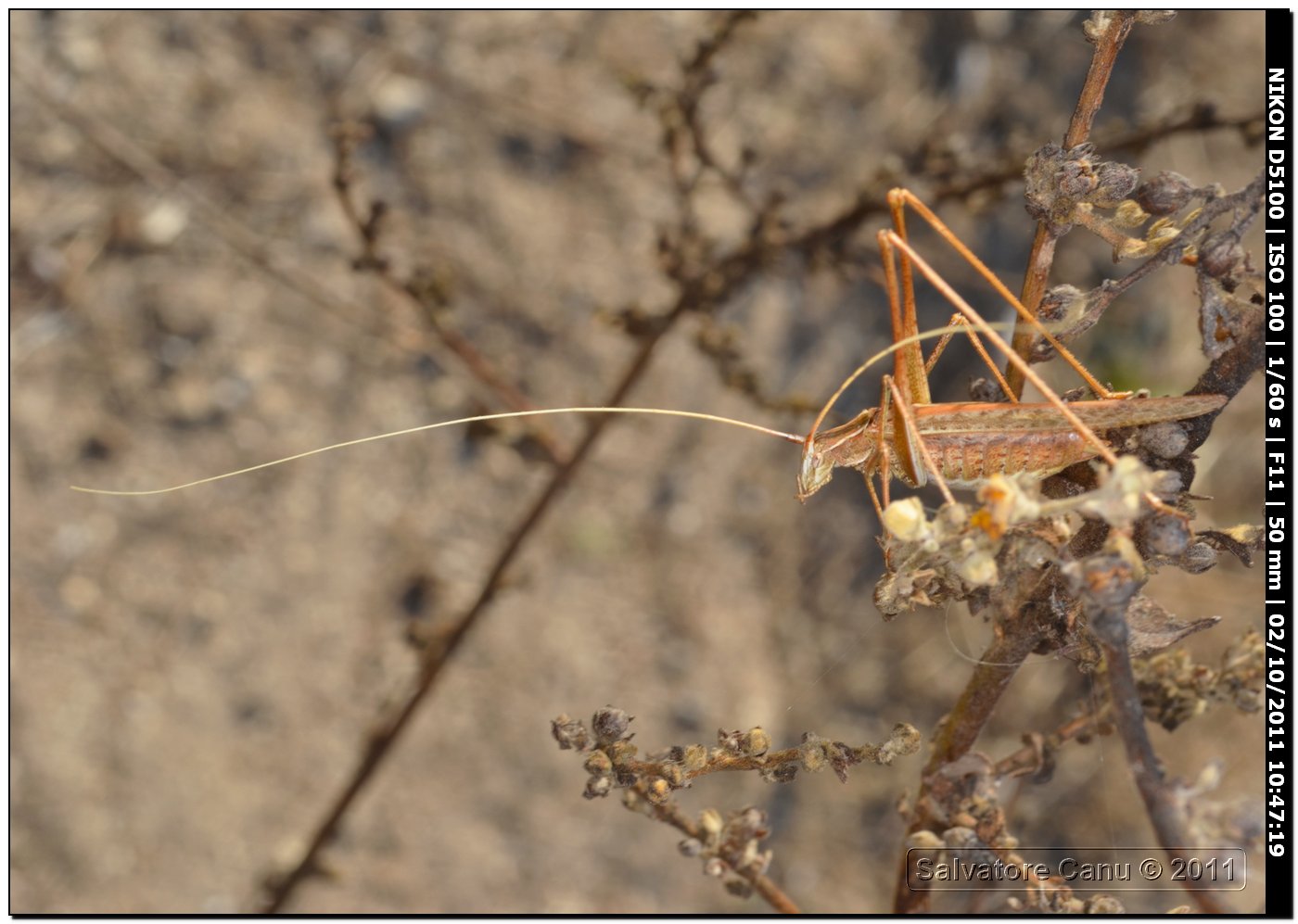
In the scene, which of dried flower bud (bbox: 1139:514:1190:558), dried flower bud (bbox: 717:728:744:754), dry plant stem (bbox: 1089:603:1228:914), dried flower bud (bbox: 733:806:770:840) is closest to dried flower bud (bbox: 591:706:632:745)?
dried flower bud (bbox: 717:728:744:754)

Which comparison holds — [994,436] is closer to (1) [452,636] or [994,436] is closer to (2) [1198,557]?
(2) [1198,557]

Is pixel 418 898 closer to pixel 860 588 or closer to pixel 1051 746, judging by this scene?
pixel 860 588

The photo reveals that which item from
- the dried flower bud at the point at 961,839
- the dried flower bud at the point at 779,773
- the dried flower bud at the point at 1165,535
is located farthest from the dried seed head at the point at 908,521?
the dried flower bud at the point at 961,839

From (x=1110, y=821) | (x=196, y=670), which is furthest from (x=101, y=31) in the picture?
(x=1110, y=821)

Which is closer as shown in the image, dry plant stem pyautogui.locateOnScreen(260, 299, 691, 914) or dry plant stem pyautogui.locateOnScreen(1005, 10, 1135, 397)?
dry plant stem pyautogui.locateOnScreen(1005, 10, 1135, 397)

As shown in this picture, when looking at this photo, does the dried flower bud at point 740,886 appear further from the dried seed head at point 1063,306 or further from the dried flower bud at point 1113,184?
the dried flower bud at point 1113,184

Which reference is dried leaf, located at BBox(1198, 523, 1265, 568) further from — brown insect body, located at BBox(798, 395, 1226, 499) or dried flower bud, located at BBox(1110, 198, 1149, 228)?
dried flower bud, located at BBox(1110, 198, 1149, 228)

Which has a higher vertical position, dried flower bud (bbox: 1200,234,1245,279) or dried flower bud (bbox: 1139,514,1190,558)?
dried flower bud (bbox: 1200,234,1245,279)

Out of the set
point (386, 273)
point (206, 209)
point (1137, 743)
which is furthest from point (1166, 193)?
point (206, 209)
